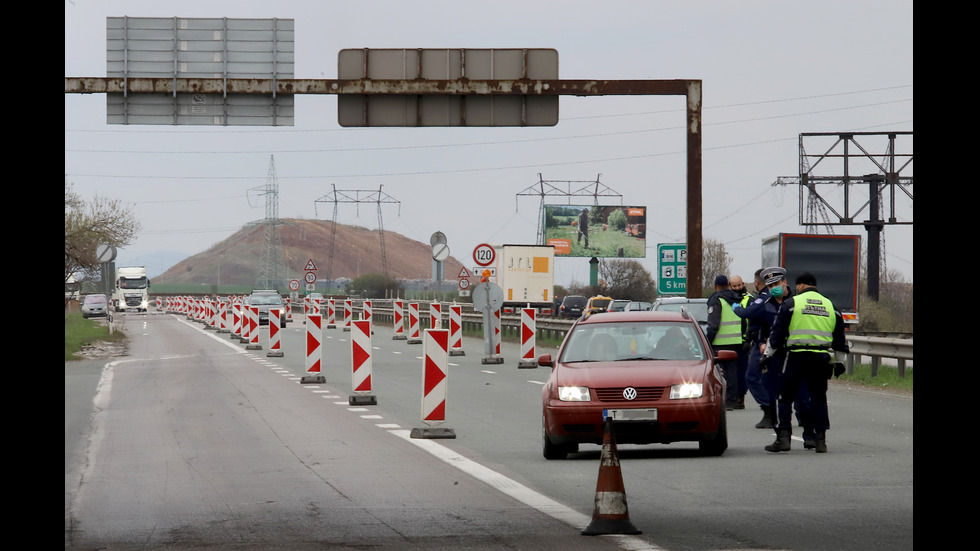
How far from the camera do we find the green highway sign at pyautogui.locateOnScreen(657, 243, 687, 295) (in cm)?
3966

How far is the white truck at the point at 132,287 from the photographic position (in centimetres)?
10731

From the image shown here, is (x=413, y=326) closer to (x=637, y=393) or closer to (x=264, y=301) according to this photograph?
(x=264, y=301)

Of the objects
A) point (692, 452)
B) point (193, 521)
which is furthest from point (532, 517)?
point (692, 452)

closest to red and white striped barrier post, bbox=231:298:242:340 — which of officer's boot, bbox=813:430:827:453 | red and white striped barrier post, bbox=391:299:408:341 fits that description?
red and white striped barrier post, bbox=391:299:408:341

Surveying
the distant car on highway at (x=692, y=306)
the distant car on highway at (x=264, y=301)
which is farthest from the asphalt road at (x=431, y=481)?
the distant car on highway at (x=264, y=301)

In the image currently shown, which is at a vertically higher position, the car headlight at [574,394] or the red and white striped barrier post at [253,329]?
the car headlight at [574,394]

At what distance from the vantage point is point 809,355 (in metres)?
14.5

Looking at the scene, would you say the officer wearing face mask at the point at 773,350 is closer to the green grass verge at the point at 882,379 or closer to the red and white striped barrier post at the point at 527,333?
the green grass verge at the point at 882,379

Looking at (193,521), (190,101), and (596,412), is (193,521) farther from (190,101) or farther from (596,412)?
(190,101)

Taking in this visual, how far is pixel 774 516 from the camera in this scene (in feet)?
32.5

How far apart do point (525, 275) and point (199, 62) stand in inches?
1524

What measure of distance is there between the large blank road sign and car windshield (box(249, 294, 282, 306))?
41.4 meters

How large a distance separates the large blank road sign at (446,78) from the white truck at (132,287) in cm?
8712
